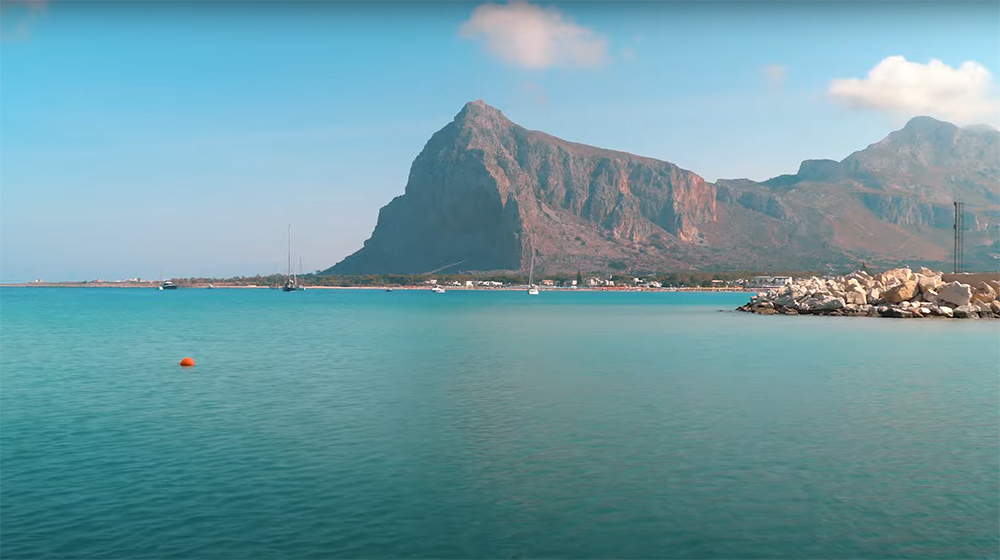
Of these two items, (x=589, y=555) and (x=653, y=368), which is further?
(x=653, y=368)

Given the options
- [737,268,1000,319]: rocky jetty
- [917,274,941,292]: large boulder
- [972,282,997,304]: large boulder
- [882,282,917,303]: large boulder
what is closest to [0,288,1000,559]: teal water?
[737,268,1000,319]: rocky jetty

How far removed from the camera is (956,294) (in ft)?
311

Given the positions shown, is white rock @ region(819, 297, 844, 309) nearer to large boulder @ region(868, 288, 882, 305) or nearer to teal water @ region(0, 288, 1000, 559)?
large boulder @ region(868, 288, 882, 305)

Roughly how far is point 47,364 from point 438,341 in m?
29.3

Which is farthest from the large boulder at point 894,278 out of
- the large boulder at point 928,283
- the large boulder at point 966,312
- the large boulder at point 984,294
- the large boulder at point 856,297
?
the large boulder at point 966,312

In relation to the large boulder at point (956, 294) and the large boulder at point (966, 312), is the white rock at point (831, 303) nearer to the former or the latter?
the large boulder at point (956, 294)

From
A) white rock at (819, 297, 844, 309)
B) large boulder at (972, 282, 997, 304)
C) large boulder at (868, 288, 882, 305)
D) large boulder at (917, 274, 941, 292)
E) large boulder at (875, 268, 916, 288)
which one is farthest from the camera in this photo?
large boulder at (875, 268, 916, 288)

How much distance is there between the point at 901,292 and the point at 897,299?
38.0 inches

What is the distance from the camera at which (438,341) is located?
225 feet

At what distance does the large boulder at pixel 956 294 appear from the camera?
309 ft

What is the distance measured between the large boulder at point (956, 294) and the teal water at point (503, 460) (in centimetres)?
5334

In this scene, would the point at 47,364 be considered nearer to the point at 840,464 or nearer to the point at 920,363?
the point at 840,464

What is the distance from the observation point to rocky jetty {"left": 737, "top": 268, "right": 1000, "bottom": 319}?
94375 mm

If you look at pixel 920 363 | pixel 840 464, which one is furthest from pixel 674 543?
pixel 920 363
